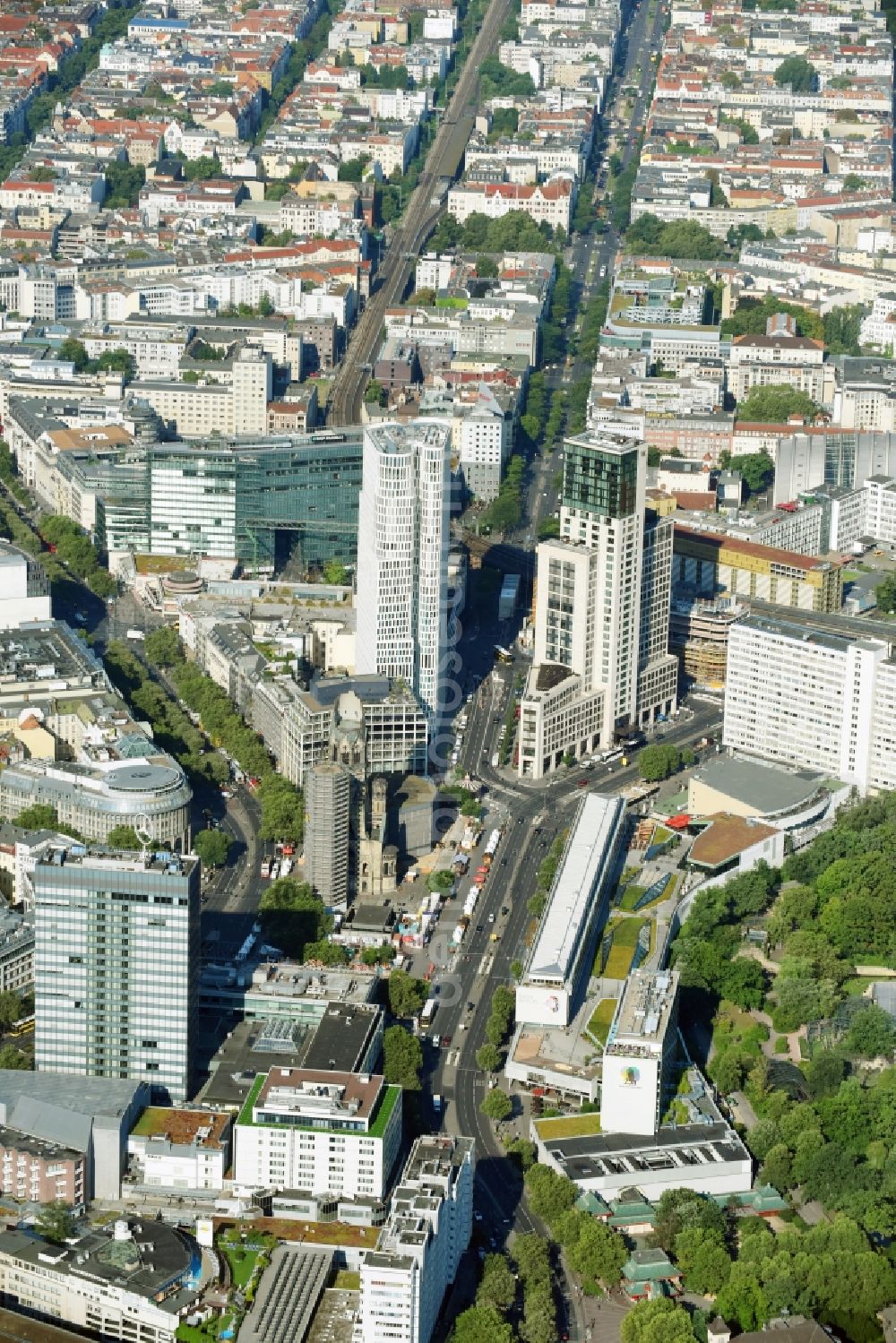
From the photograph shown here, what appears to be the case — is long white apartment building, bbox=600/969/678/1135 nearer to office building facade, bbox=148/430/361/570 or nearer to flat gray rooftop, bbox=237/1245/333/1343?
flat gray rooftop, bbox=237/1245/333/1343

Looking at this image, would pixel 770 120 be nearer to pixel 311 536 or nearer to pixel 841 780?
pixel 311 536

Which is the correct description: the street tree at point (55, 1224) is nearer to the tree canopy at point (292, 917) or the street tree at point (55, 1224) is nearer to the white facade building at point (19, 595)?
the tree canopy at point (292, 917)

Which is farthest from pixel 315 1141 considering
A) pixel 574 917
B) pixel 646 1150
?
pixel 574 917

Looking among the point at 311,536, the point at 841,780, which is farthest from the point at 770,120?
the point at 841,780

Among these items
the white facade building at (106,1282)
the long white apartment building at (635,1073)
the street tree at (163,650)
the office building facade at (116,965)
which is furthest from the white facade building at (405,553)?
the white facade building at (106,1282)

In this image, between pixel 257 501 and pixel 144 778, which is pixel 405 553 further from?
pixel 257 501

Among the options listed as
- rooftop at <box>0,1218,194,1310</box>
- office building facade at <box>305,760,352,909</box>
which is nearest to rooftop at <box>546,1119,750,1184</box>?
rooftop at <box>0,1218,194,1310</box>
